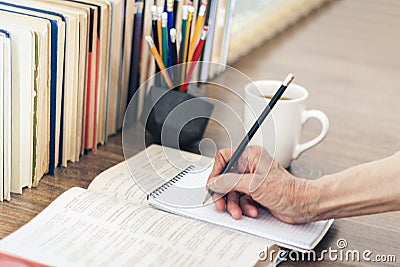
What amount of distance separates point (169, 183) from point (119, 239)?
0.17m

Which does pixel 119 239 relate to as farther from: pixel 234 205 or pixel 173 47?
pixel 173 47

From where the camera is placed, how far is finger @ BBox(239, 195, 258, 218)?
1.05 m

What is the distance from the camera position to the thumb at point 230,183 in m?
1.05

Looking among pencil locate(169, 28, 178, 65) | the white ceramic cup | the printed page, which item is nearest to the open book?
the printed page

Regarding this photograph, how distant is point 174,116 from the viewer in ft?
4.05

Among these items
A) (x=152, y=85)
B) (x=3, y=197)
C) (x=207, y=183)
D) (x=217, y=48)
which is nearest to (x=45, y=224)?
(x=3, y=197)

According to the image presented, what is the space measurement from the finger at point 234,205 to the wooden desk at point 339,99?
9 cm

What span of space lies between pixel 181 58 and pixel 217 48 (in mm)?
261

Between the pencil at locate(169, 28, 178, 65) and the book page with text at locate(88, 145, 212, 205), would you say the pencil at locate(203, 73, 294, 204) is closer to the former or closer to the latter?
the book page with text at locate(88, 145, 212, 205)

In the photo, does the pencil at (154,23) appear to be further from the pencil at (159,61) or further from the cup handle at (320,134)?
the cup handle at (320,134)

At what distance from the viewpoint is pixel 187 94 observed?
127 cm

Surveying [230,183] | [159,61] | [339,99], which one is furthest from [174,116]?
[339,99]

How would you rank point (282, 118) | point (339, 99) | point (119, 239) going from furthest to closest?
1. point (339, 99)
2. point (282, 118)
3. point (119, 239)

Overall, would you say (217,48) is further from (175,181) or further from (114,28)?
(175,181)
